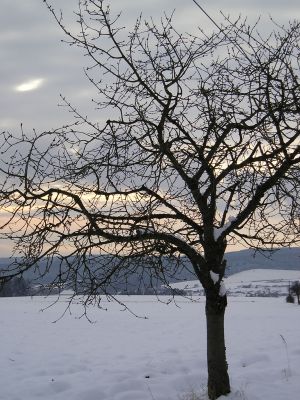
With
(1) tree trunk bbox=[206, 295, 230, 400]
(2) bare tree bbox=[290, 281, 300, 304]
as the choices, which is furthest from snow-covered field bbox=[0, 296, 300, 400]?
(2) bare tree bbox=[290, 281, 300, 304]

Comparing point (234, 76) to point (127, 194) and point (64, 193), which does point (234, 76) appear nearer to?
point (127, 194)

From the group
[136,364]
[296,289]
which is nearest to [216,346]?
[136,364]

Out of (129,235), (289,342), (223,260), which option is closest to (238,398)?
(223,260)

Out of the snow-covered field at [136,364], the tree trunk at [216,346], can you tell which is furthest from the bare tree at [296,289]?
the tree trunk at [216,346]

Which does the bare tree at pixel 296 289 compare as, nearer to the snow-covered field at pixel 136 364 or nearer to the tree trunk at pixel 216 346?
the snow-covered field at pixel 136 364

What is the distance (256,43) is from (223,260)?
3.13 metres

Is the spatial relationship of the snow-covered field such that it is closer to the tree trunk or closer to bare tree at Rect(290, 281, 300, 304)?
the tree trunk

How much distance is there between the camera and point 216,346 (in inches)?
294

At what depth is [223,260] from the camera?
7.69m

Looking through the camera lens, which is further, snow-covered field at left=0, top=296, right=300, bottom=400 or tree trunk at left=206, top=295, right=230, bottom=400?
snow-covered field at left=0, top=296, right=300, bottom=400

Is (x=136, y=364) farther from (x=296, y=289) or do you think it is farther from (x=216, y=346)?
(x=296, y=289)

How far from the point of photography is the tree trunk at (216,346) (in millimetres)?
7461

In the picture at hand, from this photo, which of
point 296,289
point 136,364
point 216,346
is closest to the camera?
point 216,346

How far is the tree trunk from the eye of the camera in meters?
7.46
